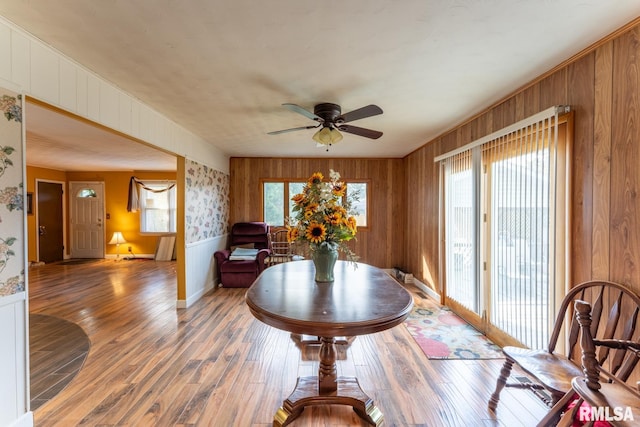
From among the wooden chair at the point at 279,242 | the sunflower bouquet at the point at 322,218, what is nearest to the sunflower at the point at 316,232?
the sunflower bouquet at the point at 322,218

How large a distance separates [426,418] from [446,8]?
2.42 m

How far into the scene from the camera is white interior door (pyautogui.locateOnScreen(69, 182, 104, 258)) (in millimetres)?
7336

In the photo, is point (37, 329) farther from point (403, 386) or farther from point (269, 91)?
point (403, 386)

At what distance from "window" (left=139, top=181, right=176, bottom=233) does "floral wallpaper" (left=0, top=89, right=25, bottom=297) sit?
610cm

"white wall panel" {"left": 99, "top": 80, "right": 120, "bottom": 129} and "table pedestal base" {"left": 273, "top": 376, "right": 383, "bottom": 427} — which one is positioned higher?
"white wall panel" {"left": 99, "top": 80, "right": 120, "bottom": 129}

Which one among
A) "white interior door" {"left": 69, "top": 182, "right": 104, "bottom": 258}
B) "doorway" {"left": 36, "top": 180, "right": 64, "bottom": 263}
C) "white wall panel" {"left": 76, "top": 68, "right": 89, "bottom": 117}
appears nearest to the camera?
"white wall panel" {"left": 76, "top": 68, "right": 89, "bottom": 117}

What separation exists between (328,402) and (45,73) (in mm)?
2813

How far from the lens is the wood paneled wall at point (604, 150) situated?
155 cm

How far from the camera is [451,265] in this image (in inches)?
144

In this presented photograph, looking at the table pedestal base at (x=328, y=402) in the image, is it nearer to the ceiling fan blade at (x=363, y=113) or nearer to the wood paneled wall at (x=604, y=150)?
the wood paneled wall at (x=604, y=150)

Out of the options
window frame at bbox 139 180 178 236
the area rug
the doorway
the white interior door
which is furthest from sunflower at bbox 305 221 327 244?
the doorway

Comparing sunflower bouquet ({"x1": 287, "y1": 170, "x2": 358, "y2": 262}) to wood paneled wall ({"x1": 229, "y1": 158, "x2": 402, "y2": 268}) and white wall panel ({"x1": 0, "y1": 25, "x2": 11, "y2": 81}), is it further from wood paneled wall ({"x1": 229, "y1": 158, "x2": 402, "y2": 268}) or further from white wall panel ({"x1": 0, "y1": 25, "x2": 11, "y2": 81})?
wood paneled wall ({"x1": 229, "y1": 158, "x2": 402, "y2": 268})

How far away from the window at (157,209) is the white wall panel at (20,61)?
6055mm

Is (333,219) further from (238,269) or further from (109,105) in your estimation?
(238,269)
